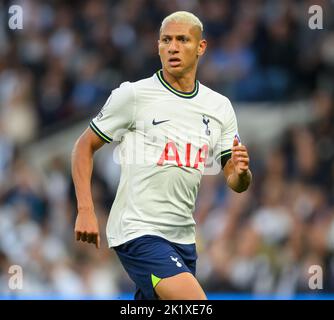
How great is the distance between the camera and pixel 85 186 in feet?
20.6

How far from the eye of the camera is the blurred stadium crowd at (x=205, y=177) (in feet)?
39.8

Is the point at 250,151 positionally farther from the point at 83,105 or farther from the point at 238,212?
the point at 83,105

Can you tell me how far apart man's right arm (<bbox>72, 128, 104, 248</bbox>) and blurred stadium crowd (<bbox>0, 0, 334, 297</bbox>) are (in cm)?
554

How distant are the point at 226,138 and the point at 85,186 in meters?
1.02

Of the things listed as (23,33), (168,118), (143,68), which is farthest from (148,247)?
(23,33)

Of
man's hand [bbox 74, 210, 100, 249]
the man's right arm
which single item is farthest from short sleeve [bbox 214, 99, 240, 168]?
man's hand [bbox 74, 210, 100, 249]

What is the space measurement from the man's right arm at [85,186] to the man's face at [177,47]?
64 cm

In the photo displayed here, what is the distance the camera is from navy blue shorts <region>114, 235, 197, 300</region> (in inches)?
242

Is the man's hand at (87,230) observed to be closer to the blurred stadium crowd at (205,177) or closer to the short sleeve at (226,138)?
the short sleeve at (226,138)
